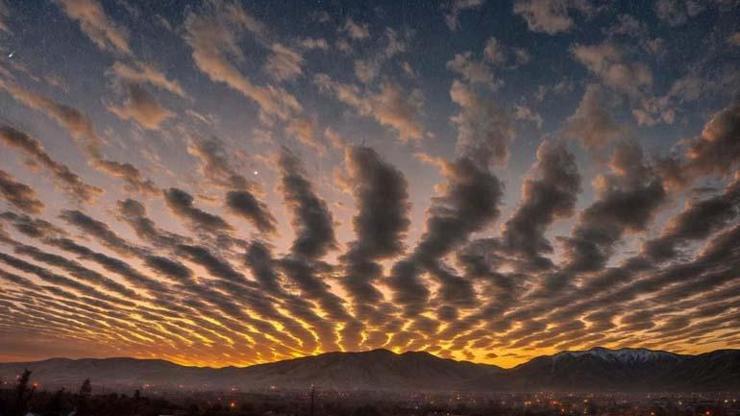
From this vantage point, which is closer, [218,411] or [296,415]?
[218,411]

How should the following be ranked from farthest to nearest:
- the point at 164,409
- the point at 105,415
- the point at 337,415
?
the point at 337,415, the point at 164,409, the point at 105,415

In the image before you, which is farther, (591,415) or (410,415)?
(591,415)

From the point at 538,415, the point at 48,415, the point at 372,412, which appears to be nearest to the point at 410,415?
the point at 372,412

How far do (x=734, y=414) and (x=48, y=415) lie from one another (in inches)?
6712

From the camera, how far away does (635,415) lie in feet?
458

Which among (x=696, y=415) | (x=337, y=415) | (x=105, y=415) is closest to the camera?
(x=105, y=415)

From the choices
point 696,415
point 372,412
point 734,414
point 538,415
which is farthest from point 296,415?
point 734,414

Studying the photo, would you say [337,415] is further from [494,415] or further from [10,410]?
[10,410]

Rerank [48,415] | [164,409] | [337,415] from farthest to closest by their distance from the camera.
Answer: [337,415], [164,409], [48,415]

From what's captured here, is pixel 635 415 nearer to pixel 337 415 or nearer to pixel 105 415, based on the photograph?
pixel 337 415

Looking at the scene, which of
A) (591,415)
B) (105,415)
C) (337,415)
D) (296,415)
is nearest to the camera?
(105,415)

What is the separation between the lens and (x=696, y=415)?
134m

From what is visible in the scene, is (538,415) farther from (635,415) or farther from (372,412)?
(372,412)

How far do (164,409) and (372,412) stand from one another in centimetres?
5089
